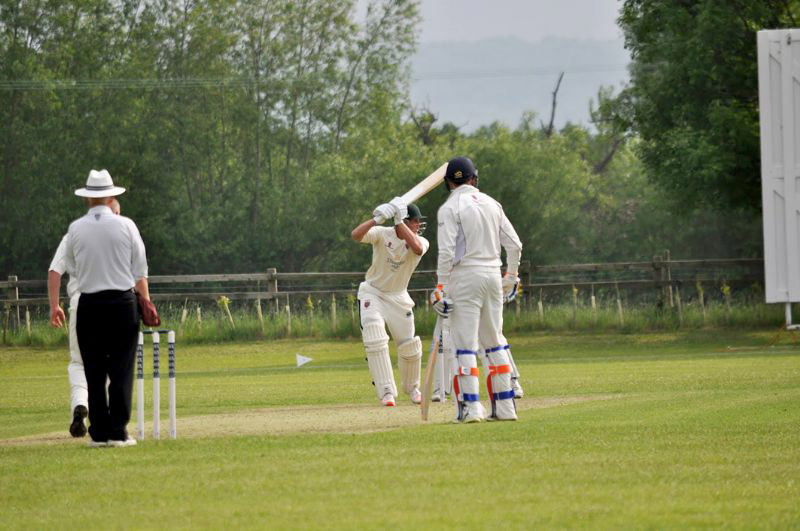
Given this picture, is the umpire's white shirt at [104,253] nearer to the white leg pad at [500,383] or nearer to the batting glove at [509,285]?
the white leg pad at [500,383]

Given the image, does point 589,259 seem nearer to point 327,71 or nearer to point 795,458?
point 327,71

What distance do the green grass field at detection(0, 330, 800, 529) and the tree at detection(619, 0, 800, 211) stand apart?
51.4 ft

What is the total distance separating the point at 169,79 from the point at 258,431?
43953 millimetres

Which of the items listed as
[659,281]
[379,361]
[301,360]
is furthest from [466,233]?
[659,281]

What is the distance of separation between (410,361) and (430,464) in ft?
21.1

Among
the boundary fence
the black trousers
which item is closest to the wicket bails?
the black trousers

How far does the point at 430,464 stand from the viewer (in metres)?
9.30

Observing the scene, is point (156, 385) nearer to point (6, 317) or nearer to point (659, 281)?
point (659, 281)

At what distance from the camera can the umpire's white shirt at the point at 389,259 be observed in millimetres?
15367

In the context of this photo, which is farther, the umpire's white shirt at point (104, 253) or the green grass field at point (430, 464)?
the umpire's white shirt at point (104, 253)

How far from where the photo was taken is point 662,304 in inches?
1355

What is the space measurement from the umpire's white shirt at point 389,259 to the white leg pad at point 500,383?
9.42 feet

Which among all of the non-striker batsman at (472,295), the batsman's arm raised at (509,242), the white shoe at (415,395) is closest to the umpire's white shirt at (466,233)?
the non-striker batsman at (472,295)

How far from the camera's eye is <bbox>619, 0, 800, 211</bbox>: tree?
32625mm
